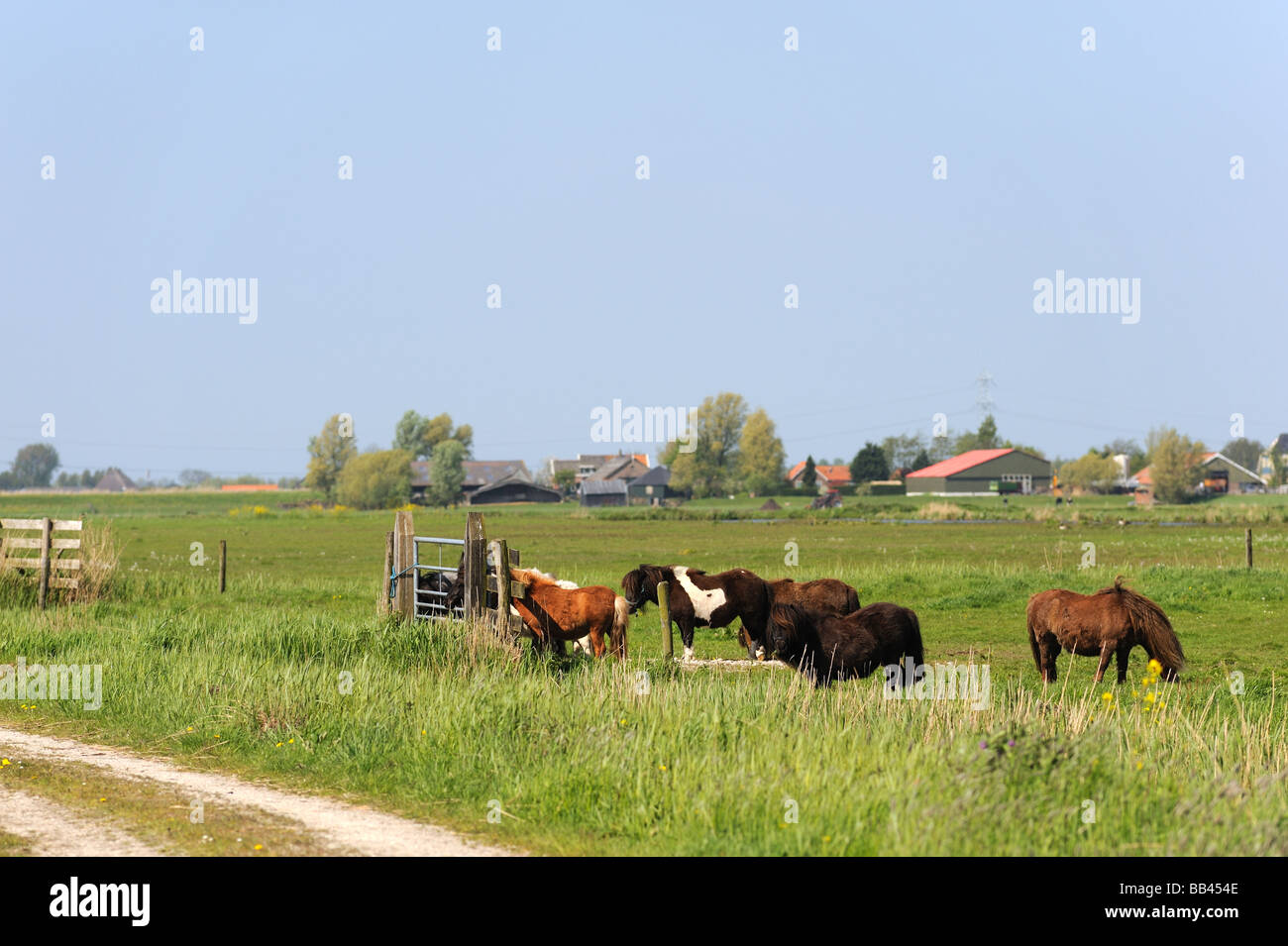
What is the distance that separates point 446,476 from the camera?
146 m

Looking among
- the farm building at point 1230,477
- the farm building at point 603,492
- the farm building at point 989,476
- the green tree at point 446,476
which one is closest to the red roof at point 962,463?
the farm building at point 989,476

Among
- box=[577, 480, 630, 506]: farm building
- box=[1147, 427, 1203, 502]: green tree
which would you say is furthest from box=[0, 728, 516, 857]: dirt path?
box=[577, 480, 630, 506]: farm building

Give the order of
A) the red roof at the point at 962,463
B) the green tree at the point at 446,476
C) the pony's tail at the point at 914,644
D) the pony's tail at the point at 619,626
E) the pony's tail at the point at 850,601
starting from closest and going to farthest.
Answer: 1. the pony's tail at the point at 914,644
2. the pony's tail at the point at 619,626
3. the pony's tail at the point at 850,601
4. the red roof at the point at 962,463
5. the green tree at the point at 446,476

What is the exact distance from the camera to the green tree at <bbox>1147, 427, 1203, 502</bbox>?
116500mm

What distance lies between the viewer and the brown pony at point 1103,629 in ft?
49.8

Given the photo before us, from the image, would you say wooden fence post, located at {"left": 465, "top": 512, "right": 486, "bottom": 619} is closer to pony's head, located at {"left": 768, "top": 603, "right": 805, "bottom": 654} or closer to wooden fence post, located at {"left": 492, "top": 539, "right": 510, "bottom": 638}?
wooden fence post, located at {"left": 492, "top": 539, "right": 510, "bottom": 638}

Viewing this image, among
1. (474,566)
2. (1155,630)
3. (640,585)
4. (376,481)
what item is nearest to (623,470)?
(376,481)

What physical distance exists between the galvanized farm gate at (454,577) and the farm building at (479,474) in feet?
419

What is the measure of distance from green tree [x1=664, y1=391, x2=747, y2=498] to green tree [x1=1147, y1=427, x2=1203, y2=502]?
60.6 meters

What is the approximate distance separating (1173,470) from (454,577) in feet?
372

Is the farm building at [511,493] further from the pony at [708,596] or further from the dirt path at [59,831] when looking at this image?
the dirt path at [59,831]

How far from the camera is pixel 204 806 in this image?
873cm

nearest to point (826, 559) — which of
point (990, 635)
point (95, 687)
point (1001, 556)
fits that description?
point (1001, 556)

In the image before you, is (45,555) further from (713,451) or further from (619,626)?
(713,451)
